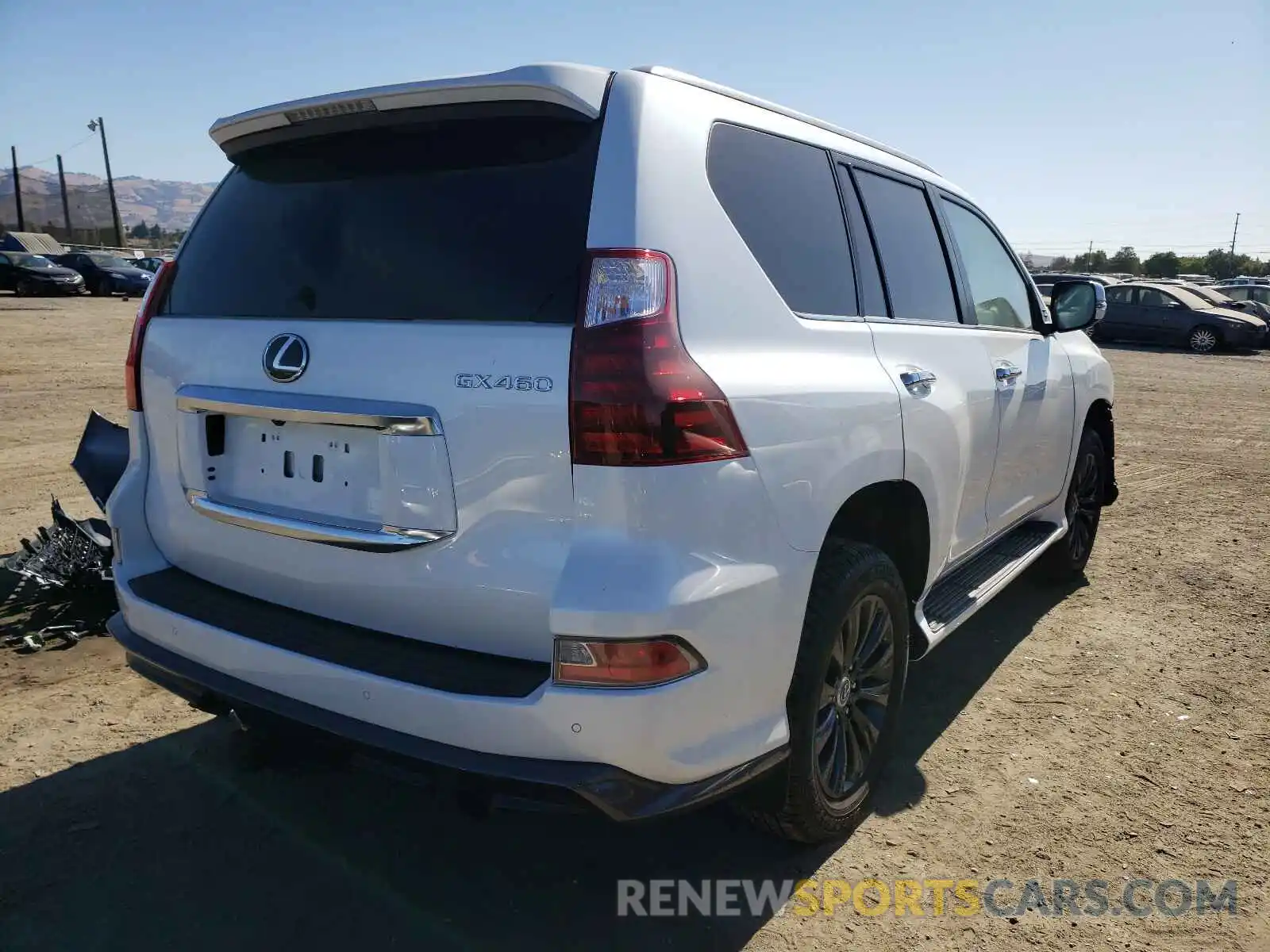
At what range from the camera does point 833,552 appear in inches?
99.3

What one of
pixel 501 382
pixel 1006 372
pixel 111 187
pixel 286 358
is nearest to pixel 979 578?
pixel 1006 372

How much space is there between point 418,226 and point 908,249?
188cm

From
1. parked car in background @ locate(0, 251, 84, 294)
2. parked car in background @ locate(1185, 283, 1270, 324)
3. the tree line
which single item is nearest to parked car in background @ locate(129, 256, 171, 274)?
parked car in background @ locate(0, 251, 84, 294)

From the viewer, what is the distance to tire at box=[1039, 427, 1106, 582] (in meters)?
4.98

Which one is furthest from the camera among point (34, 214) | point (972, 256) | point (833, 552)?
point (34, 214)

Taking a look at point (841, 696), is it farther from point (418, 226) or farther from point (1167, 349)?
point (1167, 349)

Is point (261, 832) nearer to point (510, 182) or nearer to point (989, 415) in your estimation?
point (510, 182)

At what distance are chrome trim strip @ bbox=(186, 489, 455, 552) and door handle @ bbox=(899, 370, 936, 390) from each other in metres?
1.54

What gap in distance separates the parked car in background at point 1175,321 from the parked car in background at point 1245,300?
0.56 metres

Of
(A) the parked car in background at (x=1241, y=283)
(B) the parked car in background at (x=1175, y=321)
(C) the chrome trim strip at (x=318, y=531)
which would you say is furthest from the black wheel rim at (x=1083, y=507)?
(A) the parked car in background at (x=1241, y=283)

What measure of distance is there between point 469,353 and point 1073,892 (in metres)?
2.23

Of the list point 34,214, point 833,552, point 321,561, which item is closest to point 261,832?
point 321,561

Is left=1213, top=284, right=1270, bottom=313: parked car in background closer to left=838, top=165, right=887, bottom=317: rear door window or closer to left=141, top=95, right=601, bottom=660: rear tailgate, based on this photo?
left=838, top=165, right=887, bottom=317: rear door window

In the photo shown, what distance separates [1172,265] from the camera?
66.1m
